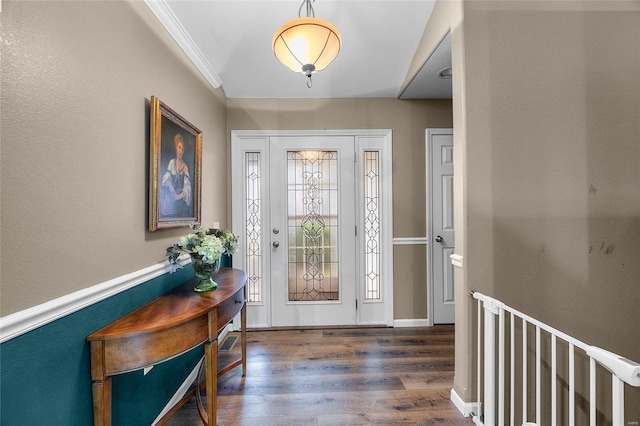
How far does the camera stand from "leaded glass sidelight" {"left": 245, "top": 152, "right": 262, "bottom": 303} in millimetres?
3018

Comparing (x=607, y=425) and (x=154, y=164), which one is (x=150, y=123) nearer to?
(x=154, y=164)

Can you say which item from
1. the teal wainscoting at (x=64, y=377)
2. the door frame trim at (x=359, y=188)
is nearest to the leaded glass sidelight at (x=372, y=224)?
the door frame trim at (x=359, y=188)

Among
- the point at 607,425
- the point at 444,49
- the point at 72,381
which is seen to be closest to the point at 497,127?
the point at 444,49

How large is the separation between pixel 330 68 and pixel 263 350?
271 centimetres

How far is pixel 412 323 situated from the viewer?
302 centimetres

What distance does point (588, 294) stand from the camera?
1.76 meters

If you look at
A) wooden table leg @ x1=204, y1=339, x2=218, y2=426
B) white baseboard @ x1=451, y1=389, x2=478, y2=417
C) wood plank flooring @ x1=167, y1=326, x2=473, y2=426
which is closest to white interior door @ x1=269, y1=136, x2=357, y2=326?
wood plank flooring @ x1=167, y1=326, x2=473, y2=426

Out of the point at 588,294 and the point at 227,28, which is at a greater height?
the point at 227,28

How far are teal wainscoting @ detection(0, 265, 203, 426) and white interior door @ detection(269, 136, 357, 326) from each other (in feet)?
5.22

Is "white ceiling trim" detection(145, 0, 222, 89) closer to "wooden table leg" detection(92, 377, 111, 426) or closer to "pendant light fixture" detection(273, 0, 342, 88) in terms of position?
"pendant light fixture" detection(273, 0, 342, 88)

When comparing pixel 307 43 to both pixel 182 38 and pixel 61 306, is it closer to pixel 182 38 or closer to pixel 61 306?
pixel 182 38

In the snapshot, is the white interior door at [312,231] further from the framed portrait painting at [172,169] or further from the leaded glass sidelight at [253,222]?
the framed portrait painting at [172,169]

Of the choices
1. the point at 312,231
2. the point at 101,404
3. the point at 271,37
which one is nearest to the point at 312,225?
the point at 312,231

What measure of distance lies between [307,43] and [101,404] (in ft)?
6.12
